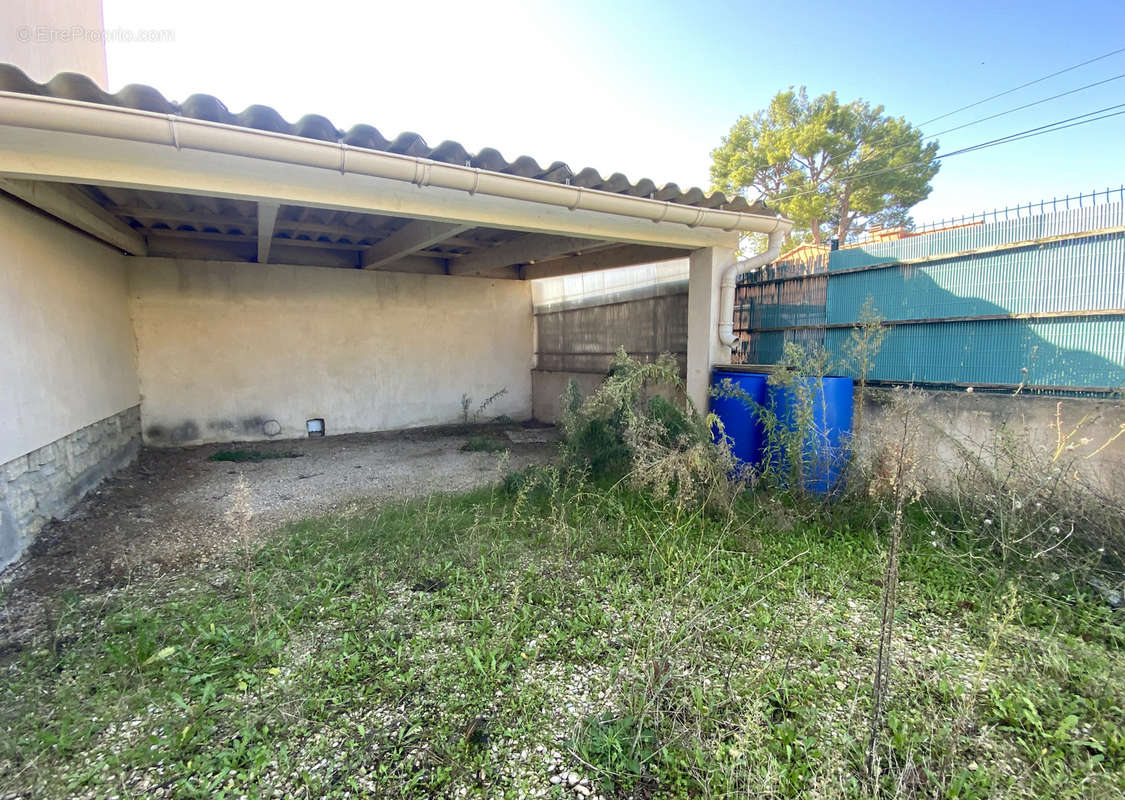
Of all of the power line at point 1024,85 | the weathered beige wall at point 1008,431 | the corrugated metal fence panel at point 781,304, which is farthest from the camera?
the power line at point 1024,85

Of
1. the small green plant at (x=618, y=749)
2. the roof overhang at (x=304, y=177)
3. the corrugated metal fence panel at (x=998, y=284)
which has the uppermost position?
the roof overhang at (x=304, y=177)

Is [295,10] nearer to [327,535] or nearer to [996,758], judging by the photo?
[327,535]

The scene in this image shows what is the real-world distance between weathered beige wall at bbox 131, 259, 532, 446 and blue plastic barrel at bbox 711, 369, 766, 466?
5.05 metres

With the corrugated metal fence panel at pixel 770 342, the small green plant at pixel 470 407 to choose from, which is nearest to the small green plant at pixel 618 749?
the corrugated metal fence panel at pixel 770 342

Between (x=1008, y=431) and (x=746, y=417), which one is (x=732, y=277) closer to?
(x=746, y=417)

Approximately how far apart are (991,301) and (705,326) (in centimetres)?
218

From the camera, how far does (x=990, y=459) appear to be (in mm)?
3330

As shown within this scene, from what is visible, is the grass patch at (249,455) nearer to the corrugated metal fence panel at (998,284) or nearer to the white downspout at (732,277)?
the white downspout at (732,277)

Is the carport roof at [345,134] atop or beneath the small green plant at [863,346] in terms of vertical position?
atop

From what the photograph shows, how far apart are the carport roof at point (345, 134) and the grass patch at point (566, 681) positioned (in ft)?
8.67

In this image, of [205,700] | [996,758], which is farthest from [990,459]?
[205,700]

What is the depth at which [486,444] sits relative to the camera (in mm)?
6457

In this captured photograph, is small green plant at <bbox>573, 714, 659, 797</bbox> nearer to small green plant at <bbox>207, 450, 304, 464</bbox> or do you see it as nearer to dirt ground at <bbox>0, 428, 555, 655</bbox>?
dirt ground at <bbox>0, 428, 555, 655</bbox>

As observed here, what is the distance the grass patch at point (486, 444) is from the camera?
20.7ft
